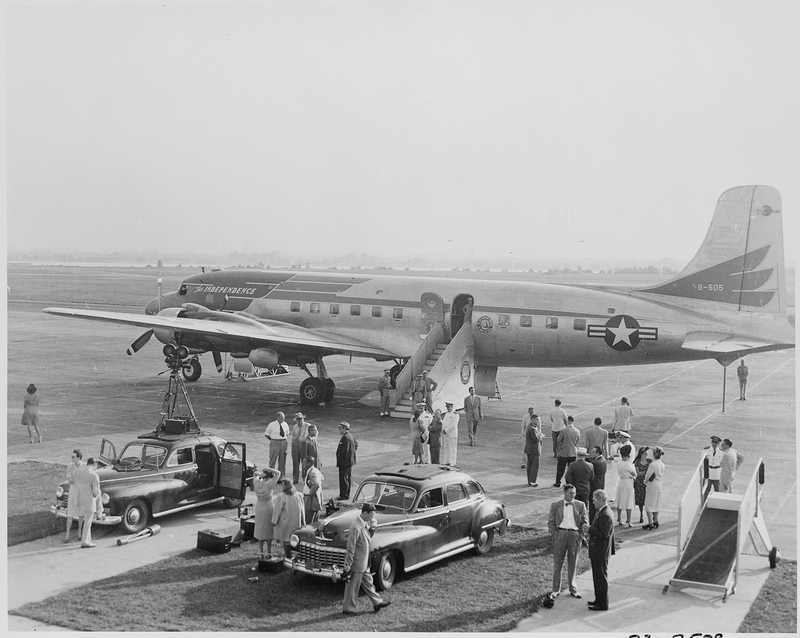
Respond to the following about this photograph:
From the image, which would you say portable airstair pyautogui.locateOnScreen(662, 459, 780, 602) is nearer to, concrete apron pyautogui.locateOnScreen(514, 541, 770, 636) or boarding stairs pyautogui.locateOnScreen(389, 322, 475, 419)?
concrete apron pyautogui.locateOnScreen(514, 541, 770, 636)

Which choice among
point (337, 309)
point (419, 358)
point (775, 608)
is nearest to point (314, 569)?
point (775, 608)

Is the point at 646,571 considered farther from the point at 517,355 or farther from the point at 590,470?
the point at 517,355

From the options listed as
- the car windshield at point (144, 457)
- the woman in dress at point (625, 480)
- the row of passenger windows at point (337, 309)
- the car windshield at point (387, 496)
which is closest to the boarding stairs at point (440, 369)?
the row of passenger windows at point (337, 309)

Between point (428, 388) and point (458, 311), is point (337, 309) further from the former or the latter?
point (428, 388)

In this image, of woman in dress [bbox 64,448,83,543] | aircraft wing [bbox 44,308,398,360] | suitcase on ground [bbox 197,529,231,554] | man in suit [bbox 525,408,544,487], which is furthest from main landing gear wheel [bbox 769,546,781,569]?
aircraft wing [bbox 44,308,398,360]

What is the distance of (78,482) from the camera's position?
13141 millimetres

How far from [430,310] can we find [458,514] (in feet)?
48.7

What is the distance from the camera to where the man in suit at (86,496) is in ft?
42.9

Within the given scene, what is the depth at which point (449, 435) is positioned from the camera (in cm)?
1875

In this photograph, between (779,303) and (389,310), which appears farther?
(389,310)

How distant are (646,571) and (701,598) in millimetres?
1182

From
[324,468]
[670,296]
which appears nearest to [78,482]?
[324,468]

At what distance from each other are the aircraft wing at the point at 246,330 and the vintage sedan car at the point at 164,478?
32.5 ft

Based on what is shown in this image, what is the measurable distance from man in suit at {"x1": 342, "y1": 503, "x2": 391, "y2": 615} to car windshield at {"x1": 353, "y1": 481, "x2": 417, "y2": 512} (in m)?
1.49
